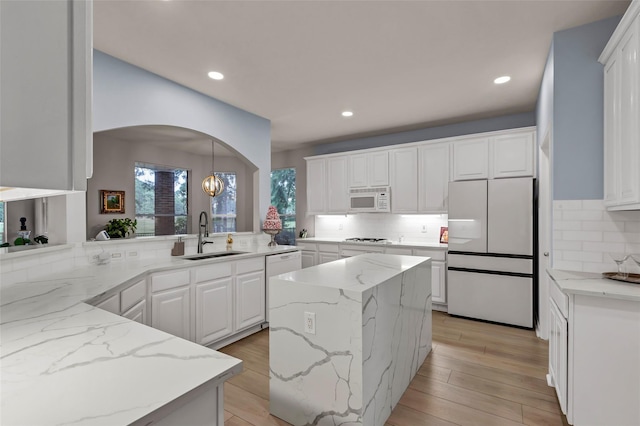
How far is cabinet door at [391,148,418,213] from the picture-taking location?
4738 mm

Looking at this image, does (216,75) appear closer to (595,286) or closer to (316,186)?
(316,186)

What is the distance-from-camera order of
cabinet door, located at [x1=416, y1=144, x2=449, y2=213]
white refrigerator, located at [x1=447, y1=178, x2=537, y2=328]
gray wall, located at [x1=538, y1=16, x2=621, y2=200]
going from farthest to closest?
cabinet door, located at [x1=416, y1=144, x2=449, y2=213]
white refrigerator, located at [x1=447, y1=178, x2=537, y2=328]
gray wall, located at [x1=538, y1=16, x2=621, y2=200]

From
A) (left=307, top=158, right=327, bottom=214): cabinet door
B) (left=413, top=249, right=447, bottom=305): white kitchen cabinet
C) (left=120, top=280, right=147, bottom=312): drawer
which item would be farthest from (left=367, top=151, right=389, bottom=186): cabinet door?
(left=120, top=280, right=147, bottom=312): drawer

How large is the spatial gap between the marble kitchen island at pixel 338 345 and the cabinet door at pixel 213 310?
1131 mm

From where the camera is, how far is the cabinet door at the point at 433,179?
4465 millimetres

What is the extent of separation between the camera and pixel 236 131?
404 cm

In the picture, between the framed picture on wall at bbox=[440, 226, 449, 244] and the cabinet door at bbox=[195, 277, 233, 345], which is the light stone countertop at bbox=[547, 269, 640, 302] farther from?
→ the cabinet door at bbox=[195, 277, 233, 345]

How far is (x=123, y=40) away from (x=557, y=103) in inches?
134

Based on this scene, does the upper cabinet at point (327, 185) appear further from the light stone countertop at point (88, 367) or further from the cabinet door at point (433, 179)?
the light stone countertop at point (88, 367)

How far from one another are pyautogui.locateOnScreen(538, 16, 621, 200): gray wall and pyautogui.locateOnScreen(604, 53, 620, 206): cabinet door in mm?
90

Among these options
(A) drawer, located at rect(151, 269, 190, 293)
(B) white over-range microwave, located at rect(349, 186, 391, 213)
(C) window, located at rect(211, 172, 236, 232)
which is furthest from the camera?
(C) window, located at rect(211, 172, 236, 232)

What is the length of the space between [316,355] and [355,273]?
0.59 meters

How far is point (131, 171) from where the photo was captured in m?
5.82

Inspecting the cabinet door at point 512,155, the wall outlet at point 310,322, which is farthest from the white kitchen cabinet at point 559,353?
the cabinet door at point 512,155
